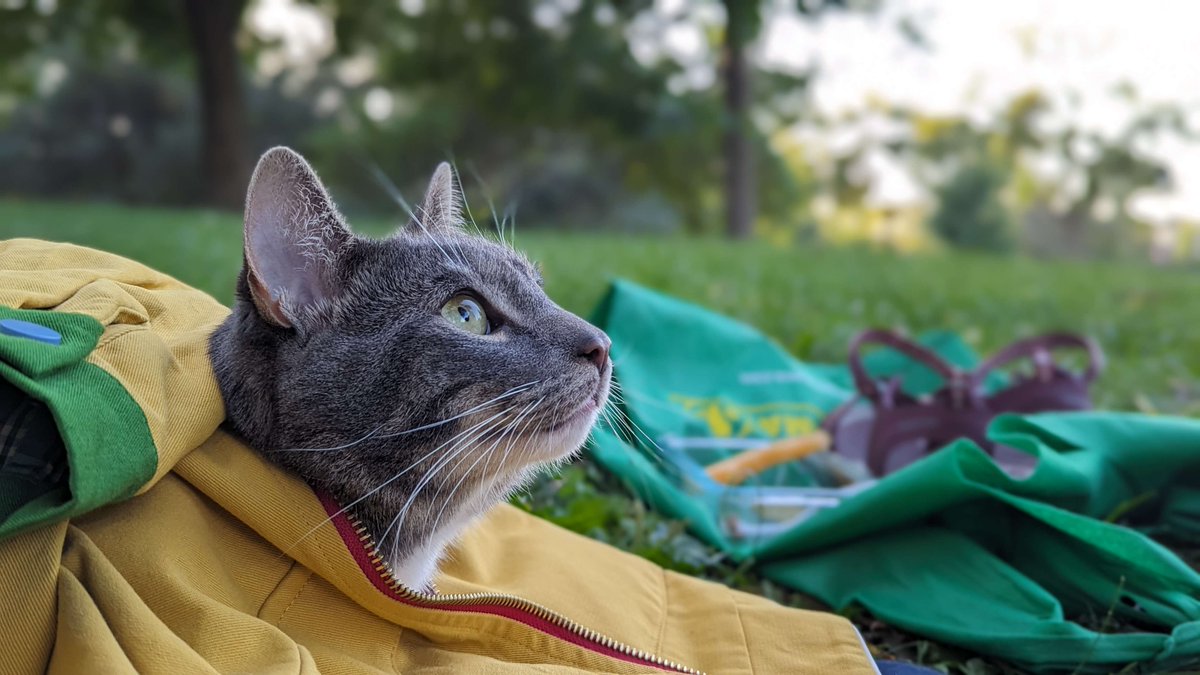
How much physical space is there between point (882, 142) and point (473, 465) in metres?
26.0

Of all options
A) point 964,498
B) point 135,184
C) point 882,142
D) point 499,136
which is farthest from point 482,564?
point 882,142

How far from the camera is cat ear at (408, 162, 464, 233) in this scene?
2094 mm

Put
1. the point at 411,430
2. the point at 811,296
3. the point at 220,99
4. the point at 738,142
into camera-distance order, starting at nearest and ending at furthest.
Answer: the point at 411,430
the point at 811,296
the point at 220,99
the point at 738,142

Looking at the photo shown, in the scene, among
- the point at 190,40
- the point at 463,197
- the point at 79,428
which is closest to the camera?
the point at 79,428

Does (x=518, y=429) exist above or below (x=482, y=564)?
above

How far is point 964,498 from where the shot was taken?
2316 millimetres

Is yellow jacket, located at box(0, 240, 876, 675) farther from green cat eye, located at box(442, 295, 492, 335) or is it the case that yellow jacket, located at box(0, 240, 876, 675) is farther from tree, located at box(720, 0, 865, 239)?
tree, located at box(720, 0, 865, 239)

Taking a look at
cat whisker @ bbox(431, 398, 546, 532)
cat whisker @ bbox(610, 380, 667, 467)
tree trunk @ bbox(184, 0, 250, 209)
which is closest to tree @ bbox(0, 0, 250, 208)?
tree trunk @ bbox(184, 0, 250, 209)

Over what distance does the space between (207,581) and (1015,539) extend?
196 centimetres

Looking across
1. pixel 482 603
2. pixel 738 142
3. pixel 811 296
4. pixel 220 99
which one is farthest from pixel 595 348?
pixel 738 142

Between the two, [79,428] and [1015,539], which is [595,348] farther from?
[1015,539]

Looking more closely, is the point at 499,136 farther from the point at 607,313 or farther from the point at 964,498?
the point at 964,498

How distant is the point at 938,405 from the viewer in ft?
10.3

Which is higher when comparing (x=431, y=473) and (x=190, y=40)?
(x=190, y=40)
